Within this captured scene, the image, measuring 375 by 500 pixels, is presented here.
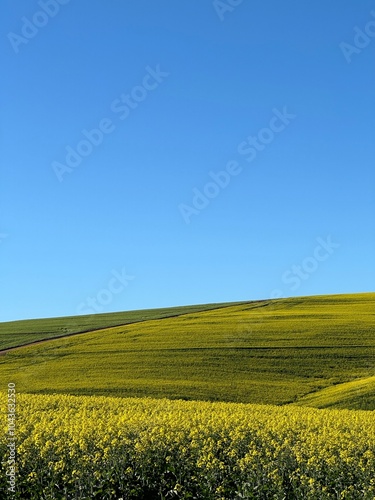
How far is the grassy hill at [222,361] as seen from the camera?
3331cm

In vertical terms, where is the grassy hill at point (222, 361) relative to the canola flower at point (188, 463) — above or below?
above

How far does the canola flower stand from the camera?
1134cm

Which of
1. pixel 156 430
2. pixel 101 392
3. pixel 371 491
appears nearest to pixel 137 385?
pixel 101 392

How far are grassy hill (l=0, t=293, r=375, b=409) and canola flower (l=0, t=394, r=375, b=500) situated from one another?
18.6m

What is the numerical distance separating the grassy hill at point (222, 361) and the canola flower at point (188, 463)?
18.6 m

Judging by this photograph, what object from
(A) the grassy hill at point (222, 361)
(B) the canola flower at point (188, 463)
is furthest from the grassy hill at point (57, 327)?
(B) the canola flower at point (188, 463)

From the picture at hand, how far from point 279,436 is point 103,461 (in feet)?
12.9

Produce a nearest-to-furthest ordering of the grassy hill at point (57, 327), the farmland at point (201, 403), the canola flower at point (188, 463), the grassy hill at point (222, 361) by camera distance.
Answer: the canola flower at point (188, 463) → the farmland at point (201, 403) → the grassy hill at point (222, 361) → the grassy hill at point (57, 327)

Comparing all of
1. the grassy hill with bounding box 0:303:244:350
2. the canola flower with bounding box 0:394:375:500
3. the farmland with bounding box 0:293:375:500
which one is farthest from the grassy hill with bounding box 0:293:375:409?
the canola flower with bounding box 0:394:375:500

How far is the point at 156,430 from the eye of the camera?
1330 cm

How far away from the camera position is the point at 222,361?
39.3 metres

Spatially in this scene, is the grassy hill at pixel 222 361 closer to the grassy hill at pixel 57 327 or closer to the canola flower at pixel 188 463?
the grassy hill at pixel 57 327

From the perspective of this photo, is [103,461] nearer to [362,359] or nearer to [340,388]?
[340,388]

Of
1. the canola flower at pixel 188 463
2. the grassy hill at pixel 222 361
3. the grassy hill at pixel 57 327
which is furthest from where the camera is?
the grassy hill at pixel 57 327
